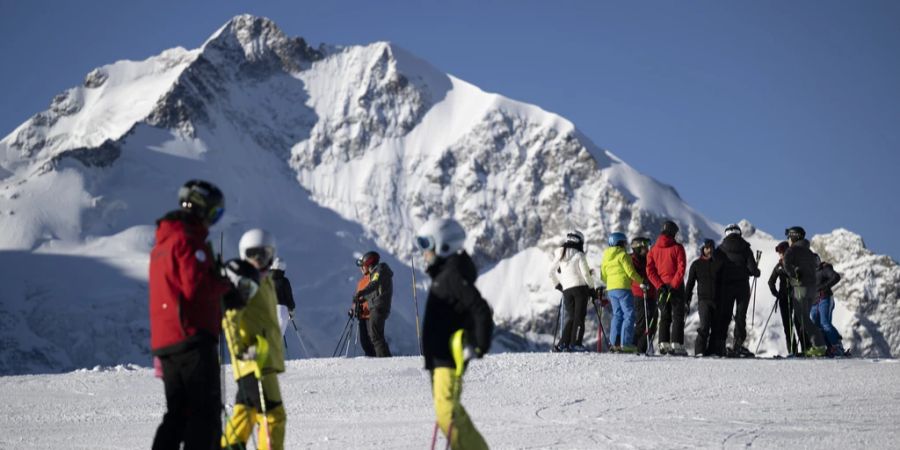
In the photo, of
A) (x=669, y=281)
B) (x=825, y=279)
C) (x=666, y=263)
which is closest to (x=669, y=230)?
(x=666, y=263)

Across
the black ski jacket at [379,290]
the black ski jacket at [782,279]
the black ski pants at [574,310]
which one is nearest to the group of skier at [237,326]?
the black ski pants at [574,310]

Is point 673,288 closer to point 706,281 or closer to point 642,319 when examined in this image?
point 706,281

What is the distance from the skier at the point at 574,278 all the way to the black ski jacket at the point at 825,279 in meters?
3.95

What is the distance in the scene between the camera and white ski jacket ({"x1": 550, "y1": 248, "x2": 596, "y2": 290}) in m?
15.4

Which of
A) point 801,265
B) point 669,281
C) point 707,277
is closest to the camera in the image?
point 707,277

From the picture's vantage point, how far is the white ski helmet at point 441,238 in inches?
268

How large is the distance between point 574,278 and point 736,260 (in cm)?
236

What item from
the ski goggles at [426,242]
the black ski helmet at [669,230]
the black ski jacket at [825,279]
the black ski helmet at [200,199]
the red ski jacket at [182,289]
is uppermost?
the black ski helmet at [669,230]

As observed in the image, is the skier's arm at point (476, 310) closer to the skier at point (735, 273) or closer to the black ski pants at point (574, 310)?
the black ski pants at point (574, 310)

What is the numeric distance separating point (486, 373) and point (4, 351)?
150 m

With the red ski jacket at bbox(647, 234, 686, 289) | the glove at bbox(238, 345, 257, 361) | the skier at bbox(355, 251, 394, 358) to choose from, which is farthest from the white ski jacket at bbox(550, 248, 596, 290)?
the glove at bbox(238, 345, 257, 361)

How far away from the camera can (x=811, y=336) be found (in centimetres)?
1639

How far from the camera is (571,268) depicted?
15445 millimetres

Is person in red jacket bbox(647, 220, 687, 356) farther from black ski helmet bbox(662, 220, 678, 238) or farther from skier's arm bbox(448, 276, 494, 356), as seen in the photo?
skier's arm bbox(448, 276, 494, 356)
